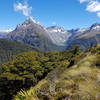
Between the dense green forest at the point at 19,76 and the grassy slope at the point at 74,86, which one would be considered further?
the dense green forest at the point at 19,76

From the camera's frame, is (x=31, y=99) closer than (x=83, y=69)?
Yes

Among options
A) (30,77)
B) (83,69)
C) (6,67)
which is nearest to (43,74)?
(30,77)

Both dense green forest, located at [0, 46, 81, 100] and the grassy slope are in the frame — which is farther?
dense green forest, located at [0, 46, 81, 100]

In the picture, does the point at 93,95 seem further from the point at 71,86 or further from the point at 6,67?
the point at 6,67

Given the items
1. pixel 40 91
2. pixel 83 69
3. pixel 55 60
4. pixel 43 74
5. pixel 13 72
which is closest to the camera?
pixel 40 91

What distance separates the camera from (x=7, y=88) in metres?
41.3

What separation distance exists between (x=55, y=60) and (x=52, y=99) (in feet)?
149

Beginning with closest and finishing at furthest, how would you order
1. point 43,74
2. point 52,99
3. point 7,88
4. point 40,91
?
point 52,99, point 40,91, point 7,88, point 43,74

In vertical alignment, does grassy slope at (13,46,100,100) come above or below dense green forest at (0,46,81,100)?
above

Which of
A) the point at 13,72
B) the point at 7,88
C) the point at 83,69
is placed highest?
the point at 83,69

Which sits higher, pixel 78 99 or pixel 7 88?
pixel 78 99

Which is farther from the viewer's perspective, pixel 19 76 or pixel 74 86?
pixel 19 76

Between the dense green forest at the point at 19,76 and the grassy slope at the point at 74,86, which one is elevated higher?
the grassy slope at the point at 74,86

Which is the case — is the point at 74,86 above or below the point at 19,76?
above
